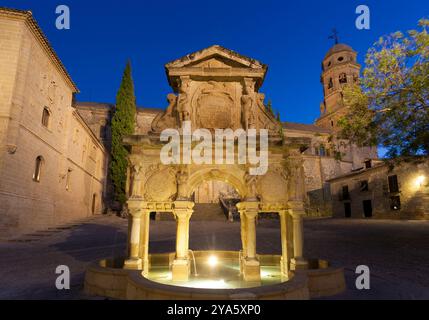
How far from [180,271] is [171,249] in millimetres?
5216

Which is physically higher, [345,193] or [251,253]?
[345,193]

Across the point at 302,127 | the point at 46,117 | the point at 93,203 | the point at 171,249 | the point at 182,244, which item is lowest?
the point at 171,249

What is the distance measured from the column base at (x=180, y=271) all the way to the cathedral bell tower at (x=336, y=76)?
4086cm

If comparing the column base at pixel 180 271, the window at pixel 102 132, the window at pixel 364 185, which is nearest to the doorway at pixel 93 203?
the window at pixel 102 132

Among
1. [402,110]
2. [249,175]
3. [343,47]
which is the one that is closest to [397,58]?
[402,110]

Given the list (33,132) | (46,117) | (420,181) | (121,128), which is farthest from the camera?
(121,128)

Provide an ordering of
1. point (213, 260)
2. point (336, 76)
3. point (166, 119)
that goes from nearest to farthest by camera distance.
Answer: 1. point (166, 119)
2. point (213, 260)
3. point (336, 76)

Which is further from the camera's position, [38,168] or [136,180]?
[38,168]

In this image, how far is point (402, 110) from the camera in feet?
34.6

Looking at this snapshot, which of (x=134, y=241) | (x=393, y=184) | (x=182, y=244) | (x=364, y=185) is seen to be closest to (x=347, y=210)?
(x=364, y=185)

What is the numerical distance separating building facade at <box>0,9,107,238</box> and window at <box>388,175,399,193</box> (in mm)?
28618

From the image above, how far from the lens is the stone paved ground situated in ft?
19.4

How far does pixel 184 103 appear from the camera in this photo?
7.80 metres

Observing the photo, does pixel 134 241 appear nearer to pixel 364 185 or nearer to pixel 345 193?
pixel 364 185
